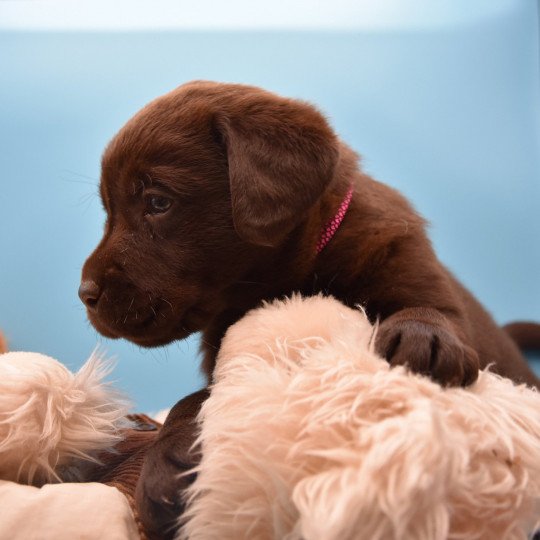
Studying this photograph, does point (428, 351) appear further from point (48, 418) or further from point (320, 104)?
point (320, 104)

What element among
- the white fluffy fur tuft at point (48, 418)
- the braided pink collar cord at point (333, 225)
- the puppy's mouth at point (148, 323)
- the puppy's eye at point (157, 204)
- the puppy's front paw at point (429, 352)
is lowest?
the white fluffy fur tuft at point (48, 418)

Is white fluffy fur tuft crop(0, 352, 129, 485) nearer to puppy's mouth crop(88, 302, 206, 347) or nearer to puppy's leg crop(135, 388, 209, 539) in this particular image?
puppy's mouth crop(88, 302, 206, 347)

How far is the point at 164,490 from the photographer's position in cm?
82

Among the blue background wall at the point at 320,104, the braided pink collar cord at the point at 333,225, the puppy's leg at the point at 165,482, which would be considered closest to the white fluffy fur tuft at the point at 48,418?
the puppy's leg at the point at 165,482

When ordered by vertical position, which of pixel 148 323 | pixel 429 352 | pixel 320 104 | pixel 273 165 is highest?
pixel 320 104

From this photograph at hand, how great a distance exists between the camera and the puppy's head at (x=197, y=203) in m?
1.04

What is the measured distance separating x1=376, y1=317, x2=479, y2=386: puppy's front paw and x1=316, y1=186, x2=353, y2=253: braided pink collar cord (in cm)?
33

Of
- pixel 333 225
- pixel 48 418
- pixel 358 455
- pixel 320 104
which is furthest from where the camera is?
pixel 320 104

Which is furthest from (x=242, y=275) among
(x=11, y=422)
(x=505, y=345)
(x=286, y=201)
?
(x=505, y=345)

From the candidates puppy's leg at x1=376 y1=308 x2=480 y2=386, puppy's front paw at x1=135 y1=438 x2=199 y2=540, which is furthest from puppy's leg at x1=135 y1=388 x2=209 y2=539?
puppy's leg at x1=376 y1=308 x2=480 y2=386

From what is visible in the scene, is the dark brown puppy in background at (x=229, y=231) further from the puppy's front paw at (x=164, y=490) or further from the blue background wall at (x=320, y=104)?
the blue background wall at (x=320, y=104)

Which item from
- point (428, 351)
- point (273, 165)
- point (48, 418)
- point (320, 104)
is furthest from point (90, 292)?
point (320, 104)

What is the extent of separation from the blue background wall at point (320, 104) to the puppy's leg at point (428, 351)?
162 centimetres

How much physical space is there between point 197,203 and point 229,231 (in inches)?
2.8
